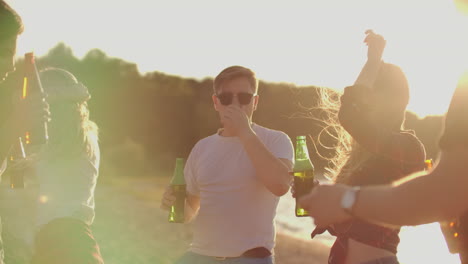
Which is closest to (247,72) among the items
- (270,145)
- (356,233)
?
(270,145)

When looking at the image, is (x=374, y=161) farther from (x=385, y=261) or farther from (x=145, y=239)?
(x=145, y=239)

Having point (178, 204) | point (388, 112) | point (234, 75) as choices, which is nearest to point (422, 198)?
point (388, 112)

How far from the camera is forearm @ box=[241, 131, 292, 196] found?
5.52 m

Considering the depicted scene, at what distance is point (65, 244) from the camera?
5.66m

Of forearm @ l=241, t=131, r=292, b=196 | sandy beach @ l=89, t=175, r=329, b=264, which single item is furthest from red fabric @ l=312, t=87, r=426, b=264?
sandy beach @ l=89, t=175, r=329, b=264

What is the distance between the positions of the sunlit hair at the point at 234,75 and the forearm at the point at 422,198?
123 inches

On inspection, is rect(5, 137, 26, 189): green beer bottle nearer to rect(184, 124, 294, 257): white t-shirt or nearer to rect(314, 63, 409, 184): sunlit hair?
rect(184, 124, 294, 257): white t-shirt

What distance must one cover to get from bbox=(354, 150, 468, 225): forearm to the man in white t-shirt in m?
2.58

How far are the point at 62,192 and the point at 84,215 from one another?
0.24m

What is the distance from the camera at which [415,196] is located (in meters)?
2.84

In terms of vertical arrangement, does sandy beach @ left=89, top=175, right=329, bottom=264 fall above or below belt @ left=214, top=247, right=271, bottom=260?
below

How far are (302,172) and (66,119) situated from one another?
197cm

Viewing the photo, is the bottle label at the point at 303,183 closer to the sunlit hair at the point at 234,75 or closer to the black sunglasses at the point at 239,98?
the black sunglasses at the point at 239,98

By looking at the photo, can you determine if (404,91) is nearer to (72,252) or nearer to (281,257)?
(72,252)
